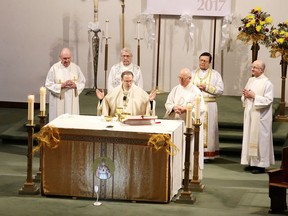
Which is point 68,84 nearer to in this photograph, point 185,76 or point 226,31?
point 185,76

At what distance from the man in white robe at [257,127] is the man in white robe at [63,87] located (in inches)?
102

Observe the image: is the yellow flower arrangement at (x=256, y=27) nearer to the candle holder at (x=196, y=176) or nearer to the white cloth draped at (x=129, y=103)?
the white cloth draped at (x=129, y=103)

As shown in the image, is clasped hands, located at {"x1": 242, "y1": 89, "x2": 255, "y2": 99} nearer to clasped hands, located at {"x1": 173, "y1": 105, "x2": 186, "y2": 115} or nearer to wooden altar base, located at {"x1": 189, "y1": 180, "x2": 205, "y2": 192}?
clasped hands, located at {"x1": 173, "y1": 105, "x2": 186, "y2": 115}

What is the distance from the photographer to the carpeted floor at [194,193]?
10.7 metres

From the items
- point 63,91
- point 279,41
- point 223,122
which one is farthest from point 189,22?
point 63,91

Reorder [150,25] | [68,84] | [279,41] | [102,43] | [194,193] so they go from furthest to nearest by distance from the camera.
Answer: [102,43], [150,25], [279,41], [68,84], [194,193]

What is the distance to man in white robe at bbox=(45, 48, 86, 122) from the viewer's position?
14062mm

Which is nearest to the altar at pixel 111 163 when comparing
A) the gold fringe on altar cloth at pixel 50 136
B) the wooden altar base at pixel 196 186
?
the gold fringe on altar cloth at pixel 50 136

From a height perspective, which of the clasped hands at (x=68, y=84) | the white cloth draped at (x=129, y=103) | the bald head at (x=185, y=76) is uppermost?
the bald head at (x=185, y=76)

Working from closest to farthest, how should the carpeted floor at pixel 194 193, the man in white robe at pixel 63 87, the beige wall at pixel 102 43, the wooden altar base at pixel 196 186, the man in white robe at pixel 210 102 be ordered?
the carpeted floor at pixel 194 193
the wooden altar base at pixel 196 186
the man in white robe at pixel 210 102
the man in white robe at pixel 63 87
the beige wall at pixel 102 43

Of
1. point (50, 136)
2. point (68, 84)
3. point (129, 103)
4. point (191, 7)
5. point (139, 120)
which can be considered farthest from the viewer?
point (191, 7)

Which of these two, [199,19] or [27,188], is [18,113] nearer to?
[199,19]

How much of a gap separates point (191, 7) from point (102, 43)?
180 cm

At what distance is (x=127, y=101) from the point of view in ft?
40.0
